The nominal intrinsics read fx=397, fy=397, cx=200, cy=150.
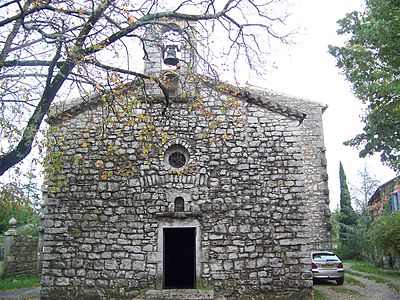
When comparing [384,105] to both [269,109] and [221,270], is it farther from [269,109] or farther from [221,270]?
[221,270]

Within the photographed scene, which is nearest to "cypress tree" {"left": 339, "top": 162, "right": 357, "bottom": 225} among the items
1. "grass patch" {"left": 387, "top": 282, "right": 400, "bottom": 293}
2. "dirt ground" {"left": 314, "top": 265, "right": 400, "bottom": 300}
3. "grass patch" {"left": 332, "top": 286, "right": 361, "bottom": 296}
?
"dirt ground" {"left": 314, "top": 265, "right": 400, "bottom": 300}

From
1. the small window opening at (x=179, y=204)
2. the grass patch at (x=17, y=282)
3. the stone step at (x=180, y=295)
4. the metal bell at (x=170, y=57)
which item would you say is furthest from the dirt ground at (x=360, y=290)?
the grass patch at (x=17, y=282)

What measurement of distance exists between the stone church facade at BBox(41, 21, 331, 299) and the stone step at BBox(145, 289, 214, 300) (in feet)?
0.33

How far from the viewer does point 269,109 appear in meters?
10.1

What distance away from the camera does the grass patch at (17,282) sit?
1327 centimetres

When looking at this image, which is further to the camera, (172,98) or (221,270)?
(172,98)

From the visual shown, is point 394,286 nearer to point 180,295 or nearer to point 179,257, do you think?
point 179,257

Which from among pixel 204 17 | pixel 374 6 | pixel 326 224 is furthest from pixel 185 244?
pixel 374 6

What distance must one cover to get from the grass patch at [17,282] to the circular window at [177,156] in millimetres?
7578

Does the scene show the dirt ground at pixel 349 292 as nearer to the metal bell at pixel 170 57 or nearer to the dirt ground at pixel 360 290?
the dirt ground at pixel 360 290

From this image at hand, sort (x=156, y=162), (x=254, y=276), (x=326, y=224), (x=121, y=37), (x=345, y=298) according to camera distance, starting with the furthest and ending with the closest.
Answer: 1. (x=326, y=224)
2. (x=345, y=298)
3. (x=156, y=162)
4. (x=254, y=276)
5. (x=121, y=37)

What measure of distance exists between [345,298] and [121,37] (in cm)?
862

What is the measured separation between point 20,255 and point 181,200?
32.2 feet

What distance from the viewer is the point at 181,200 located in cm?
961
